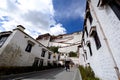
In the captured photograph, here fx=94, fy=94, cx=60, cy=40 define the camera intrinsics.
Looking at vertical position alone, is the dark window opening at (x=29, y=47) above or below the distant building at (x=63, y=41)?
below

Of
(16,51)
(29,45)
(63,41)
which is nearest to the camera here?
(16,51)

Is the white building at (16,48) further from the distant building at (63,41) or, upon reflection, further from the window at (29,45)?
the distant building at (63,41)

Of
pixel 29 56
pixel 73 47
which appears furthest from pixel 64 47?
pixel 29 56

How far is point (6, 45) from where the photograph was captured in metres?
11.5

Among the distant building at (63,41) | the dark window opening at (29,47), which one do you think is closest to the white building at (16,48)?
the dark window opening at (29,47)

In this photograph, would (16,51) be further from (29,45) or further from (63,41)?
(63,41)

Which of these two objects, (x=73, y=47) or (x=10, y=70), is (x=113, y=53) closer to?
(x=10, y=70)

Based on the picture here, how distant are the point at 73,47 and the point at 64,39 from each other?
40.4 feet

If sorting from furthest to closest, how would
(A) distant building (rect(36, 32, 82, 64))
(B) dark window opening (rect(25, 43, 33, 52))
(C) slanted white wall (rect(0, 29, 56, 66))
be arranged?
(A) distant building (rect(36, 32, 82, 64)), (B) dark window opening (rect(25, 43, 33, 52)), (C) slanted white wall (rect(0, 29, 56, 66))

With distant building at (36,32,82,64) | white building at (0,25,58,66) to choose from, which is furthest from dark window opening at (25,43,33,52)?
distant building at (36,32,82,64)

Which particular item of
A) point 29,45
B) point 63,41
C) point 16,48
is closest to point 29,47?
point 29,45

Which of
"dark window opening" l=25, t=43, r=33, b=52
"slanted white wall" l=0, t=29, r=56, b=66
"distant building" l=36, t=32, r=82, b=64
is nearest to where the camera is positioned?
"slanted white wall" l=0, t=29, r=56, b=66

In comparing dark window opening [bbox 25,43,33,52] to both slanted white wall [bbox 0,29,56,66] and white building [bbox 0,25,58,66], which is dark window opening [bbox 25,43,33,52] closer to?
white building [bbox 0,25,58,66]

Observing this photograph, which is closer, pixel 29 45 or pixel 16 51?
pixel 16 51
